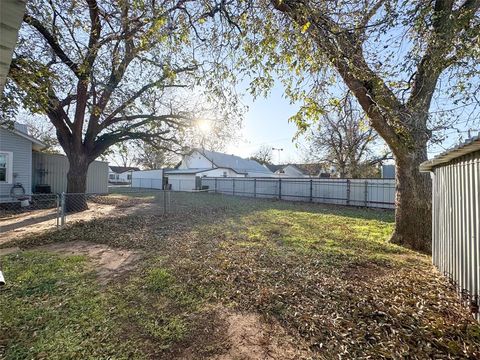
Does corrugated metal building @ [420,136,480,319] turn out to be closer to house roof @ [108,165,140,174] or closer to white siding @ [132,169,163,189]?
white siding @ [132,169,163,189]

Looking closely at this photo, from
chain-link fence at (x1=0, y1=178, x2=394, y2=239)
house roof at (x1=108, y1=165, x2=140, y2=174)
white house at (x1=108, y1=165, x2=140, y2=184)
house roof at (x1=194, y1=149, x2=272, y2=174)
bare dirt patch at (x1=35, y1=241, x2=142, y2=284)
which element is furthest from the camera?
house roof at (x1=108, y1=165, x2=140, y2=174)

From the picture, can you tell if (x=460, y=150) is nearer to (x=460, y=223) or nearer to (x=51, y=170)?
(x=460, y=223)

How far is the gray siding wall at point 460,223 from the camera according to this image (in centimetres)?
279

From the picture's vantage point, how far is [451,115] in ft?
14.4

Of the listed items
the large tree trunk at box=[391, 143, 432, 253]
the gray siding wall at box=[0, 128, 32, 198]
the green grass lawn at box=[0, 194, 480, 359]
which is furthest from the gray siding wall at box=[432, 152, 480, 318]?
the gray siding wall at box=[0, 128, 32, 198]

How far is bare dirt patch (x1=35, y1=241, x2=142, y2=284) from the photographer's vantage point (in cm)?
406

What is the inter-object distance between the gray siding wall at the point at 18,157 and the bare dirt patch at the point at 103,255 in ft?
25.6

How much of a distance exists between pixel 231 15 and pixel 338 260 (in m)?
5.05

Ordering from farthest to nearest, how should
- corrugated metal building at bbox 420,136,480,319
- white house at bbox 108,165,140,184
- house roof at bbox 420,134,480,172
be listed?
1. white house at bbox 108,165,140,184
2. corrugated metal building at bbox 420,136,480,319
3. house roof at bbox 420,134,480,172

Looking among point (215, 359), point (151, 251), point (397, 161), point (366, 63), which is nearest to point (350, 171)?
point (397, 161)

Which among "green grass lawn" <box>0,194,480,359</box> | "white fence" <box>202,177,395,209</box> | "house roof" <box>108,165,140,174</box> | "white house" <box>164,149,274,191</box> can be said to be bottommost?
"green grass lawn" <box>0,194,480,359</box>

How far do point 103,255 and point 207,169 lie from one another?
24.6 meters

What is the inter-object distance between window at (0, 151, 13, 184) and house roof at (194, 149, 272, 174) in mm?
20918

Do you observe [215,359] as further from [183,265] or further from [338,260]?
[338,260]
